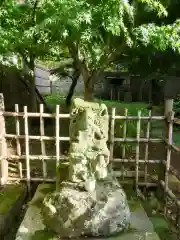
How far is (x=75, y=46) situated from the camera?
4.89m

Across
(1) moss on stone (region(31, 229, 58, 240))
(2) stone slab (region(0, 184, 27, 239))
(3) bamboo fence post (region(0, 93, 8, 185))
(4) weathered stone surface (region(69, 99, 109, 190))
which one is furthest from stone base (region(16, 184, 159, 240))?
(3) bamboo fence post (region(0, 93, 8, 185))

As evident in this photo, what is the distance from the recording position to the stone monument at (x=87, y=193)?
2.56m

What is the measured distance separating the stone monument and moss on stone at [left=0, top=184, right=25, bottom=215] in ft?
2.55

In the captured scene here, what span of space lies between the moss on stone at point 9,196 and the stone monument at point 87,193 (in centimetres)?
78

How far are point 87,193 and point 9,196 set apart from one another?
145 cm

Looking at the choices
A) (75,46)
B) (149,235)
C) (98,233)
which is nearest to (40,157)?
(98,233)

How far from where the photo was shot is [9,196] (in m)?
3.59

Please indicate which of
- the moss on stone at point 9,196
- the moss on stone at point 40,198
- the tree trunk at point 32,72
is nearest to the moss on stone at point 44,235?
the moss on stone at point 40,198

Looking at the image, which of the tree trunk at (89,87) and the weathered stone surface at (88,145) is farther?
the tree trunk at (89,87)

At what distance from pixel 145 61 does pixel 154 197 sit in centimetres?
321

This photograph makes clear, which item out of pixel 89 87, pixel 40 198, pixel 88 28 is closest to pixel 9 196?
pixel 40 198

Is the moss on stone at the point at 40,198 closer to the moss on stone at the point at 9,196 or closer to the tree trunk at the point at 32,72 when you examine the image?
the moss on stone at the point at 9,196

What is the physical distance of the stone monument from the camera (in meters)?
2.56

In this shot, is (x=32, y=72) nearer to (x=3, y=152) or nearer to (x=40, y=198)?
(x=3, y=152)
